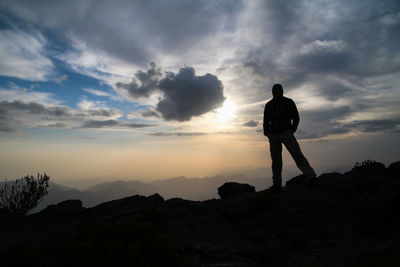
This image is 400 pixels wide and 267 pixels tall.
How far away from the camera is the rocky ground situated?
5.42 metres

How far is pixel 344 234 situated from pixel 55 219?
11.3 metres

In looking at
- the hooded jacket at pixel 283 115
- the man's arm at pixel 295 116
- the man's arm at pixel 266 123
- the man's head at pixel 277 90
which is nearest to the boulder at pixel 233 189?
the man's arm at pixel 266 123

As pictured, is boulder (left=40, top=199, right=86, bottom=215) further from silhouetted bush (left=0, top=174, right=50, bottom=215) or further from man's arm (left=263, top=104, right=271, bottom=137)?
man's arm (left=263, top=104, right=271, bottom=137)

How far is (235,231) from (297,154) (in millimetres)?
4080

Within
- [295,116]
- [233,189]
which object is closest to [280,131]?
[295,116]

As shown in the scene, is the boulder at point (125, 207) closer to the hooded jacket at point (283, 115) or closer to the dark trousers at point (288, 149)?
the dark trousers at point (288, 149)

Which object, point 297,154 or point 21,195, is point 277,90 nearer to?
point 297,154

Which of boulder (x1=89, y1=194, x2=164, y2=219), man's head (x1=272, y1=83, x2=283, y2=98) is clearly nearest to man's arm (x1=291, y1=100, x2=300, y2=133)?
man's head (x1=272, y1=83, x2=283, y2=98)

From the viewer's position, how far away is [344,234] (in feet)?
22.2

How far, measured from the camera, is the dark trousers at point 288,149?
9367 millimetres

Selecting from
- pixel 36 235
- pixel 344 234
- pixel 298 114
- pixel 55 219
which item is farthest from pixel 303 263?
pixel 55 219

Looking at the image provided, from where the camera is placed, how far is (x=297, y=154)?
30.8 ft

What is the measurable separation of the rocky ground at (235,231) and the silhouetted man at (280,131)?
3.23 ft

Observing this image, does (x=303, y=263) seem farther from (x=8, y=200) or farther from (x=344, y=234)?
(x=8, y=200)
